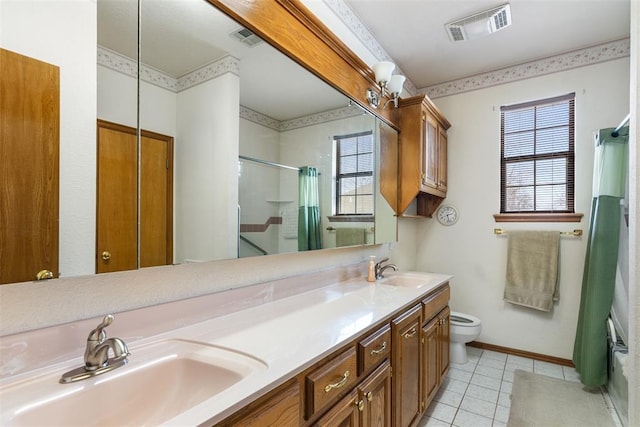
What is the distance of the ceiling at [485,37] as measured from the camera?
216cm

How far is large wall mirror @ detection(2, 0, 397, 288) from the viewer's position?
37.1 inches

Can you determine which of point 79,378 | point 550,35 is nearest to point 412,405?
point 79,378

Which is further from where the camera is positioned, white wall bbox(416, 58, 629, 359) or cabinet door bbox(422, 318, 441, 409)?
white wall bbox(416, 58, 629, 359)

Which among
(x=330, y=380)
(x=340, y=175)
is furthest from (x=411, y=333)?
(x=340, y=175)

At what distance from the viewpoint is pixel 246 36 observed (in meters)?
1.32

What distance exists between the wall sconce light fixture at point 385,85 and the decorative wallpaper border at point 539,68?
3.83 ft

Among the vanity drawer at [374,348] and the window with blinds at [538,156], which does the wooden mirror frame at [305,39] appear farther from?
the window with blinds at [538,156]

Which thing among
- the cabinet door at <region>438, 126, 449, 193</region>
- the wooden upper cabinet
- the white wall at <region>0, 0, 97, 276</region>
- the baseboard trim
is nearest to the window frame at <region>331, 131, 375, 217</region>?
the wooden upper cabinet

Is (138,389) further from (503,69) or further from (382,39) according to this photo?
(503,69)

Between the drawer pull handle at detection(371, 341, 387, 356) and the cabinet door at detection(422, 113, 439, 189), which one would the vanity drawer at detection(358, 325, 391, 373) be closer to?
the drawer pull handle at detection(371, 341, 387, 356)

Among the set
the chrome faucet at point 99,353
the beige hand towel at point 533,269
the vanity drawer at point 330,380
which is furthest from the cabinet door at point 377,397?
the beige hand towel at point 533,269

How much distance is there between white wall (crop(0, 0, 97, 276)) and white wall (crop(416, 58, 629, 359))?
313 centimetres

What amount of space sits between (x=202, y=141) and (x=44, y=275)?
64 centimetres

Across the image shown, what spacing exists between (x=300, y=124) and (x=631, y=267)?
152 cm
